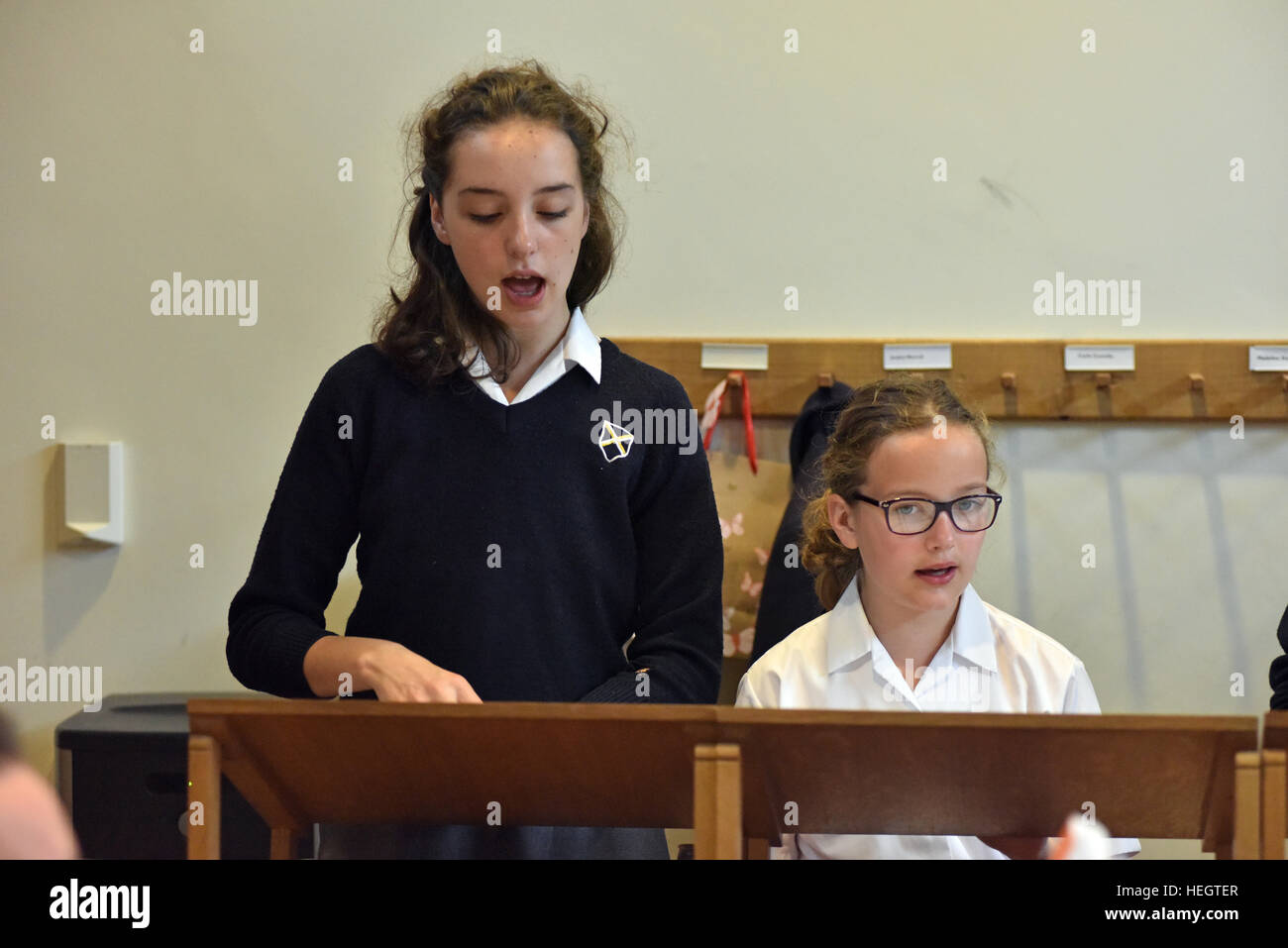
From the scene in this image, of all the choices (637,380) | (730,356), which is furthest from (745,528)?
(637,380)

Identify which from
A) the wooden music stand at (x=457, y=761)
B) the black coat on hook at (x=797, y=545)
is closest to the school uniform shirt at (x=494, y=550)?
the wooden music stand at (x=457, y=761)

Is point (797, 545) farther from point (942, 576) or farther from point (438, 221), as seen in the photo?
point (438, 221)

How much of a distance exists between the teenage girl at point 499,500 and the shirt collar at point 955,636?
27cm

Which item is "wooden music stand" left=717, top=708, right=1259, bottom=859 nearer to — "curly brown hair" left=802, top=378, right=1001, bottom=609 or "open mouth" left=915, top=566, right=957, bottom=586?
"open mouth" left=915, top=566, right=957, bottom=586

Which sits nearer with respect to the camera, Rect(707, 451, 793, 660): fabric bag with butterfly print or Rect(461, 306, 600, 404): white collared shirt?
Rect(461, 306, 600, 404): white collared shirt

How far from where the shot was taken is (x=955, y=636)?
1.84 metres

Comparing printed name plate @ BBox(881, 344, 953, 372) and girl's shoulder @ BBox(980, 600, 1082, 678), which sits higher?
printed name plate @ BBox(881, 344, 953, 372)

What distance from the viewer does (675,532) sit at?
1.67 metres

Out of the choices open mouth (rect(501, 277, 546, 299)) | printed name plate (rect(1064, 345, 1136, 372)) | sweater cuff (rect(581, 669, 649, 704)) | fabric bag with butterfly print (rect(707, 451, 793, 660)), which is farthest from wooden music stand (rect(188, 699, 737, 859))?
printed name plate (rect(1064, 345, 1136, 372))

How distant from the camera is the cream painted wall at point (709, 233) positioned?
2.79m

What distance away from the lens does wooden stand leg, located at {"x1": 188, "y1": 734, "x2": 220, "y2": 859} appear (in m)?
1.19

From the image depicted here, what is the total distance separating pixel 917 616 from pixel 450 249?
85 centimetres

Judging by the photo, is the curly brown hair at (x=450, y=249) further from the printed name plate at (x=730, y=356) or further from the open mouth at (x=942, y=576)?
the printed name plate at (x=730, y=356)
